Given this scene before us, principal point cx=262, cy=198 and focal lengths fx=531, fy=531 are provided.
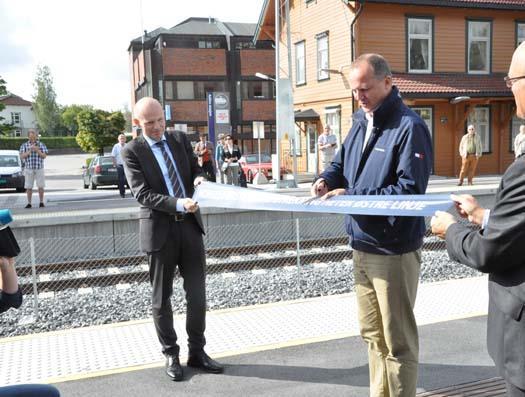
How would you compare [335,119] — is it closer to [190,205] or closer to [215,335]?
[215,335]

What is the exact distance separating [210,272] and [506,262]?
20.7 feet

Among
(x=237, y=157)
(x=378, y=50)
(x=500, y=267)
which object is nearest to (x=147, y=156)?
(x=500, y=267)

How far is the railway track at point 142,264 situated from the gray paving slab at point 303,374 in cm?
354

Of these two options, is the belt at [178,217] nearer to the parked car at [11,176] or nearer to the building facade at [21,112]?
the parked car at [11,176]

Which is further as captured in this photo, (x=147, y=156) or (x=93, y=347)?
(x=93, y=347)

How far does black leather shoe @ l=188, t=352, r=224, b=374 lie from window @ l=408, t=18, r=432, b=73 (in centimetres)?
2029

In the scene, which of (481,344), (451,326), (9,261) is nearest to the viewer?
(9,261)

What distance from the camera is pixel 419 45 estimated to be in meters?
22.4

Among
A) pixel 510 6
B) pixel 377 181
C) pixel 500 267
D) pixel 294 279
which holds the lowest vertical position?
pixel 294 279

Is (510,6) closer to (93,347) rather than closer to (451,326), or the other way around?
(451,326)

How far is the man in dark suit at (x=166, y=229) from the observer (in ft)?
13.7

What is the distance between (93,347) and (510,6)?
2369 cm

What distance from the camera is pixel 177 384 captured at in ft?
13.4

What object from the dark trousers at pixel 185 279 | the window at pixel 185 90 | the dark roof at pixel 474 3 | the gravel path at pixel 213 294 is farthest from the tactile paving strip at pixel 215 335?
the window at pixel 185 90
